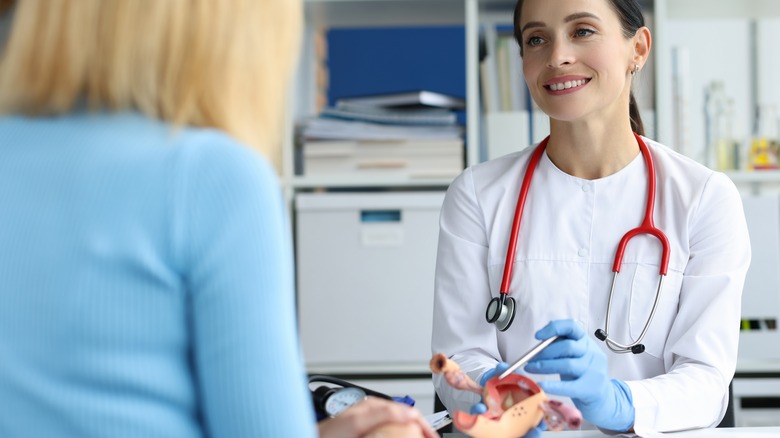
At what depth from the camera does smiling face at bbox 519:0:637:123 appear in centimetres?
152

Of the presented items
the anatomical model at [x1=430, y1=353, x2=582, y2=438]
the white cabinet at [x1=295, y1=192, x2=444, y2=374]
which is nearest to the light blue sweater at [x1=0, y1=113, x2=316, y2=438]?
the anatomical model at [x1=430, y1=353, x2=582, y2=438]

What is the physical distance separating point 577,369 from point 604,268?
40 cm

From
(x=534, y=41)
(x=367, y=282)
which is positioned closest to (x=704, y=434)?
(x=534, y=41)

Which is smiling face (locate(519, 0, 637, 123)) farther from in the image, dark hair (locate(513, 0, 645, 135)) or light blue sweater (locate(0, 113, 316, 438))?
light blue sweater (locate(0, 113, 316, 438))

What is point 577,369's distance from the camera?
1124 mm

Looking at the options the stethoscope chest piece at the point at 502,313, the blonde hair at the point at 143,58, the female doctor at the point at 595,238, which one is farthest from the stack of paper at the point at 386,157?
the blonde hair at the point at 143,58

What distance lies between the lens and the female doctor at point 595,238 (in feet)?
4.59

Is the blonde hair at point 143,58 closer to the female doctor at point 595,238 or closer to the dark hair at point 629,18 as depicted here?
the female doctor at point 595,238

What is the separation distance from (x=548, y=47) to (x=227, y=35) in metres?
1.04

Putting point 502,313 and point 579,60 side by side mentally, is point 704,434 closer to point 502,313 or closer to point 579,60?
point 502,313

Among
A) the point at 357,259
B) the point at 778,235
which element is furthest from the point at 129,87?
the point at 778,235

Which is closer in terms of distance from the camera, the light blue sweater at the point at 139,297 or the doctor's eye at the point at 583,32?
the light blue sweater at the point at 139,297

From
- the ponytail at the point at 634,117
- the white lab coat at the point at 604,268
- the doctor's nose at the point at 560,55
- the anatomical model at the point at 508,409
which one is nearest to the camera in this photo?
the anatomical model at the point at 508,409

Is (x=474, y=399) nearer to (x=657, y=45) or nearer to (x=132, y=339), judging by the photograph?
(x=132, y=339)
